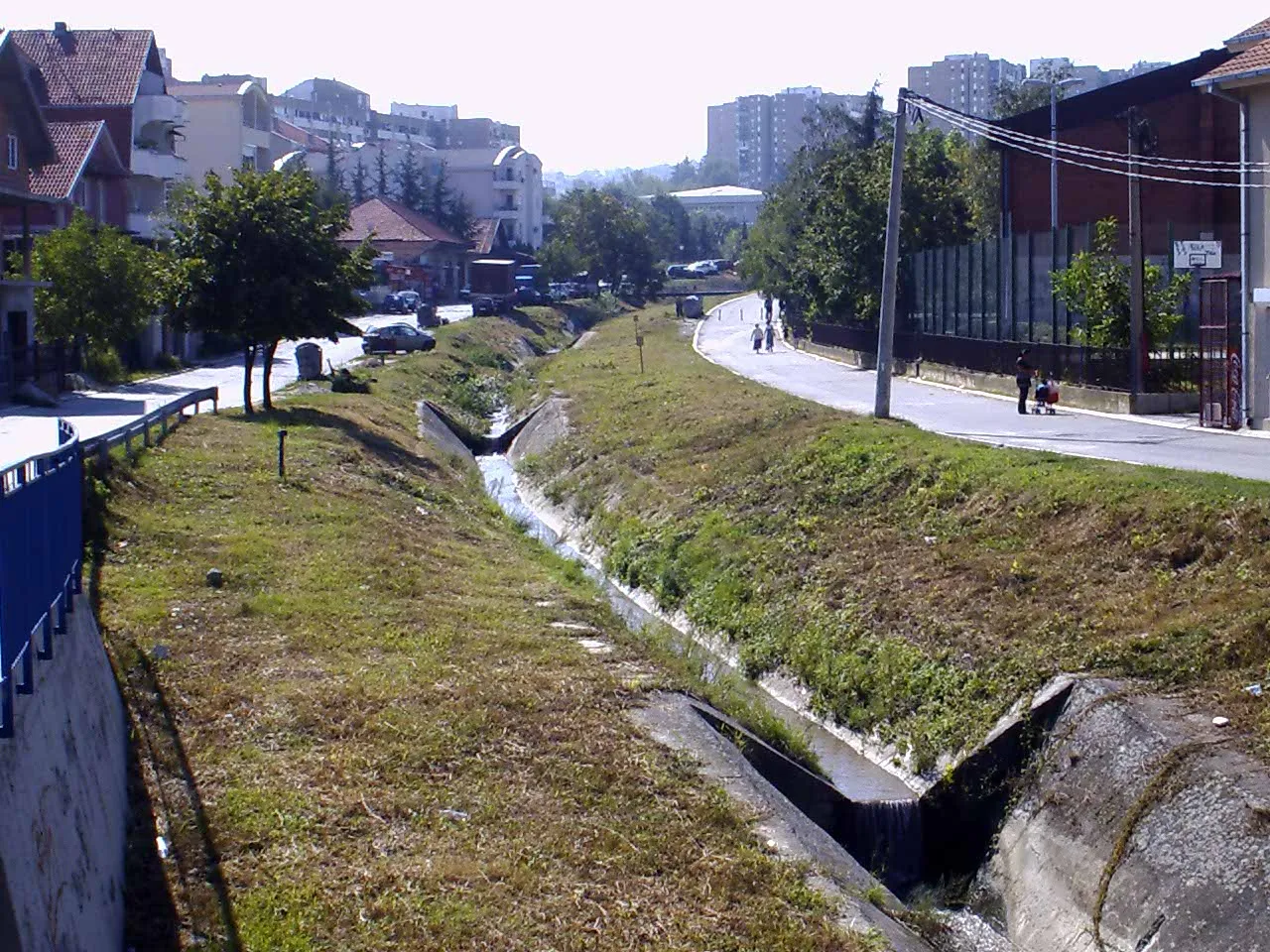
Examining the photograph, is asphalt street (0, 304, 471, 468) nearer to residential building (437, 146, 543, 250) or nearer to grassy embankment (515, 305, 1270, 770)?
grassy embankment (515, 305, 1270, 770)

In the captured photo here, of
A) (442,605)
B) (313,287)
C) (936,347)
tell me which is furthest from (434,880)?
(936,347)

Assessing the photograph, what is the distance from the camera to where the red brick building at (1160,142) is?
4869cm

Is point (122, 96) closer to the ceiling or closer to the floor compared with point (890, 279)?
closer to the ceiling

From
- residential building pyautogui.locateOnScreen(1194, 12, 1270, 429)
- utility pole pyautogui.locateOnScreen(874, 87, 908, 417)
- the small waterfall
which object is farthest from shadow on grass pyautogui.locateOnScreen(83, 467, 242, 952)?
residential building pyautogui.locateOnScreen(1194, 12, 1270, 429)

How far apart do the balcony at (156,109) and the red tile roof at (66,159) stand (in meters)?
11.0

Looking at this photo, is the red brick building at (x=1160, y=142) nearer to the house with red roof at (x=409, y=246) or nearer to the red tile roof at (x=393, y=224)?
the house with red roof at (x=409, y=246)

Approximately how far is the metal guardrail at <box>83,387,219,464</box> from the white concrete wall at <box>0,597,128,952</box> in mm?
10995

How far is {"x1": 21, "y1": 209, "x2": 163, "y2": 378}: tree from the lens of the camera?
46031mm

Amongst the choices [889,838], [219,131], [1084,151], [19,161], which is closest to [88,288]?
[19,161]

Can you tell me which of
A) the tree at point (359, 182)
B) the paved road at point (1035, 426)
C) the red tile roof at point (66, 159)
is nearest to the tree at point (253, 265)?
the paved road at point (1035, 426)

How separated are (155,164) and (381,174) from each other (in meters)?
69.4

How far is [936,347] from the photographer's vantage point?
171ft

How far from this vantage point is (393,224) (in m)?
111

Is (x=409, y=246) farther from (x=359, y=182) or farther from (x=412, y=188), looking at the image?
(x=359, y=182)
